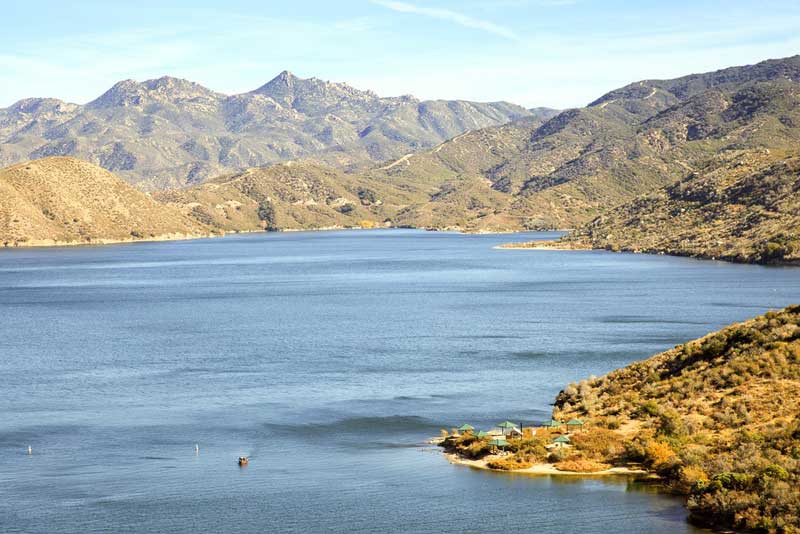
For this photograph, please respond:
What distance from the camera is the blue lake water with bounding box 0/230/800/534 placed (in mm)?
49344

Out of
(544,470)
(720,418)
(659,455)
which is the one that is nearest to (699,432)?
(720,418)

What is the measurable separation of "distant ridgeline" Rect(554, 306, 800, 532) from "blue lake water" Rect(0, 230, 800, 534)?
112 inches

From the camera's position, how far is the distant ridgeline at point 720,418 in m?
46.3

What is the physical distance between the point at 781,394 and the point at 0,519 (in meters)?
43.2

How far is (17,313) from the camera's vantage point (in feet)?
475

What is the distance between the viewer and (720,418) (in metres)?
58.9

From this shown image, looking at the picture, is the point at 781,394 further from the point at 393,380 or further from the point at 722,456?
the point at 393,380

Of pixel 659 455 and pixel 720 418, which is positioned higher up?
pixel 720 418

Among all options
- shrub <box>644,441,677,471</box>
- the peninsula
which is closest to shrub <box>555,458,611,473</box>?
the peninsula

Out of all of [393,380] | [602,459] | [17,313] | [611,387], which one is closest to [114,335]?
[17,313]

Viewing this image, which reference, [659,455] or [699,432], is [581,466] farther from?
[699,432]

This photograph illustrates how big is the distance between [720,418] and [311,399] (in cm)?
3087

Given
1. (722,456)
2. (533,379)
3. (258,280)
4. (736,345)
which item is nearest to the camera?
(722,456)

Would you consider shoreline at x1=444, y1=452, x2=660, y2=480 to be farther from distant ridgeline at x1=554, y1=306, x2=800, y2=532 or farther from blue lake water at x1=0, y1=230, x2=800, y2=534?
distant ridgeline at x1=554, y1=306, x2=800, y2=532
